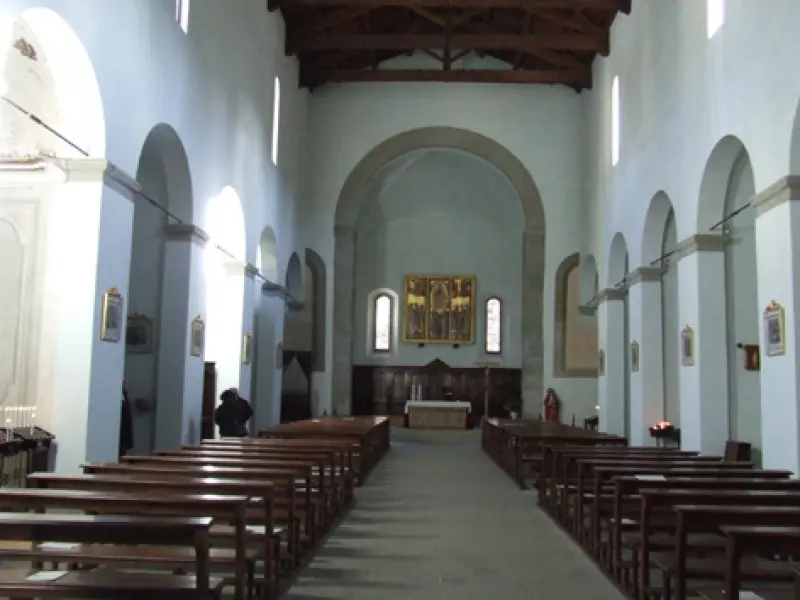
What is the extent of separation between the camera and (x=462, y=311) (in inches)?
1006

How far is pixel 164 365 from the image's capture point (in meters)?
12.0

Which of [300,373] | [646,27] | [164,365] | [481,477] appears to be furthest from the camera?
A: [300,373]

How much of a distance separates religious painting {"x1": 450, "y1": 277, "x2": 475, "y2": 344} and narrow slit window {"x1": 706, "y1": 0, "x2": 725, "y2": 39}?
49.1 ft

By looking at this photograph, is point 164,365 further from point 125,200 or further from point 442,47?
point 442,47

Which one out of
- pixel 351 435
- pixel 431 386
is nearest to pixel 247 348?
pixel 351 435

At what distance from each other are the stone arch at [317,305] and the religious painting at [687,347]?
1106 centimetres

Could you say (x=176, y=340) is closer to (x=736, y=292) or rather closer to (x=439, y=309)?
(x=736, y=292)

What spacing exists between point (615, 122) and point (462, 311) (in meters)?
9.29

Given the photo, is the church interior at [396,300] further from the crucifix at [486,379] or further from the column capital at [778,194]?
the crucifix at [486,379]

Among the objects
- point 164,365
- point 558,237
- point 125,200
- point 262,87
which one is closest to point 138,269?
point 164,365

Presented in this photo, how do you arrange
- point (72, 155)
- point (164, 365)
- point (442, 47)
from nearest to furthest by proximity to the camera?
1. point (72, 155)
2. point (164, 365)
3. point (442, 47)

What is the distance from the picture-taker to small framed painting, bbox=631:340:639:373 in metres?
15.1

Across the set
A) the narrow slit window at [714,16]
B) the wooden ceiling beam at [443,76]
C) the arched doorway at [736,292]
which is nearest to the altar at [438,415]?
the wooden ceiling beam at [443,76]

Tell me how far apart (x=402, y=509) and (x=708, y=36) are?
24.3ft
